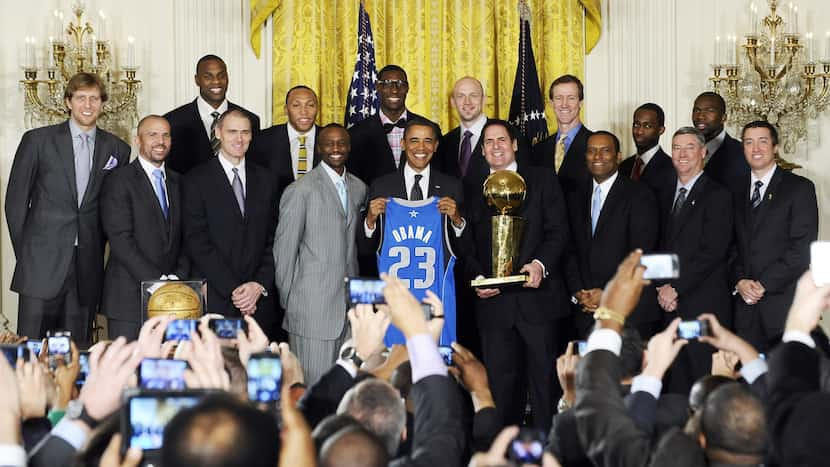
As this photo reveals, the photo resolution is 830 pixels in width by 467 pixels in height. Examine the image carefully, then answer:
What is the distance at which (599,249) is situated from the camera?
6.70 m

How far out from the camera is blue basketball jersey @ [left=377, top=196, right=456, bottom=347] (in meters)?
6.46

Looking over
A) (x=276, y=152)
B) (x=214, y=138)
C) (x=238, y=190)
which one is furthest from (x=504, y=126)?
(x=214, y=138)

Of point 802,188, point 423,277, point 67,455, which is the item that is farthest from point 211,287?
point 67,455

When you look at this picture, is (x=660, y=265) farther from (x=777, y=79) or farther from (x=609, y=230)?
(x=777, y=79)

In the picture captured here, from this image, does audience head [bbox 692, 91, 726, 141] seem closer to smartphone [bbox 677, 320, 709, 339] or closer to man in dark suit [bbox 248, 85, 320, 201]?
man in dark suit [bbox 248, 85, 320, 201]

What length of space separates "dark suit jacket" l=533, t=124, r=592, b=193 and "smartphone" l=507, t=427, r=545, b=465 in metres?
4.51

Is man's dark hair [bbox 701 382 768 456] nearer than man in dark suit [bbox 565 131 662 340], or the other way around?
man's dark hair [bbox 701 382 768 456]

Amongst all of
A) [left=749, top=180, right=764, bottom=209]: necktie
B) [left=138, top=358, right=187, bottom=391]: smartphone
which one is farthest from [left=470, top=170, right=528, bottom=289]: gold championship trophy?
[left=138, top=358, right=187, bottom=391]: smartphone

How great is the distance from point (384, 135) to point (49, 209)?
190cm

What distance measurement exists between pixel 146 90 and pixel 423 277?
2750mm

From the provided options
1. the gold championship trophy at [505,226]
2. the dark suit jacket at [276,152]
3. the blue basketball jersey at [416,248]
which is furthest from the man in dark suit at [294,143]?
the gold championship trophy at [505,226]

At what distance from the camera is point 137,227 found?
655 cm

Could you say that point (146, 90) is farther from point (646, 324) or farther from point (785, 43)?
point (785, 43)

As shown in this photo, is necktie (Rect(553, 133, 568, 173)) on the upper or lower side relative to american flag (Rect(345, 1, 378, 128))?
lower
